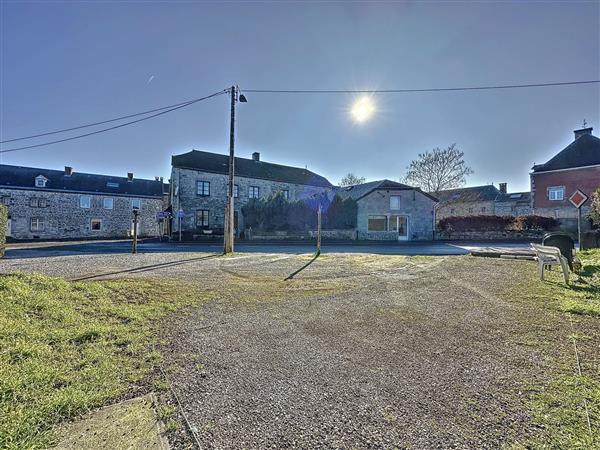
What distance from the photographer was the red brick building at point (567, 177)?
83.7 feet

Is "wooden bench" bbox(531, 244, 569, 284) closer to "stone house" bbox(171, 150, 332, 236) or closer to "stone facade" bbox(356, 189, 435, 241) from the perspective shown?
"stone facade" bbox(356, 189, 435, 241)

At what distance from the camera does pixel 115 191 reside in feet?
124

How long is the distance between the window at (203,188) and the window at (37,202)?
1819 cm

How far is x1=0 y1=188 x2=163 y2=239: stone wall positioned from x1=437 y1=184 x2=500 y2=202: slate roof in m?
41.5

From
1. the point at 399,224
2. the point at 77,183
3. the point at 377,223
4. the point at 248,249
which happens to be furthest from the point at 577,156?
the point at 77,183

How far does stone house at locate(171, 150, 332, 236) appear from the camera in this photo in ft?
96.1

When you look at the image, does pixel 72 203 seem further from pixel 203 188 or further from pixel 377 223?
pixel 377 223

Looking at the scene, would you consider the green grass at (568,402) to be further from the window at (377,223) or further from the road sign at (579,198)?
the window at (377,223)

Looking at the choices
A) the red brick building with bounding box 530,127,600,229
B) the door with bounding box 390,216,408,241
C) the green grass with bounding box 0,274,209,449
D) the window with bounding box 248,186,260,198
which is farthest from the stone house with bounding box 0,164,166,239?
the red brick building with bounding box 530,127,600,229

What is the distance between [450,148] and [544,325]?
4116 cm

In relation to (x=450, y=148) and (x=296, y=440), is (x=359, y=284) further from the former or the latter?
(x=450, y=148)

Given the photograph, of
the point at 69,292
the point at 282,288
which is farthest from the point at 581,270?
the point at 69,292

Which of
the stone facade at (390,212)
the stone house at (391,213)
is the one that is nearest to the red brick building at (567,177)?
the stone facade at (390,212)

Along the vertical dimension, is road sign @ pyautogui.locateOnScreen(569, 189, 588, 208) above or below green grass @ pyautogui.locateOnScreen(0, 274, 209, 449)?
above
